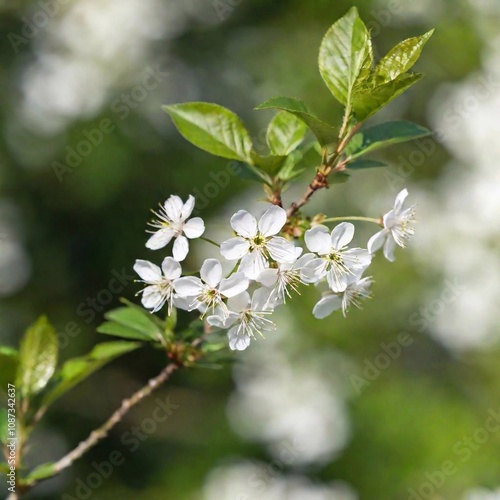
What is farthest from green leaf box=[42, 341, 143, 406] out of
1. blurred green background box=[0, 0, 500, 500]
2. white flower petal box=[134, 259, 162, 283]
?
blurred green background box=[0, 0, 500, 500]

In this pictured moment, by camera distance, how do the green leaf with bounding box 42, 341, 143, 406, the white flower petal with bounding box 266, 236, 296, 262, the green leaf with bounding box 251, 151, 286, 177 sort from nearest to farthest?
the white flower petal with bounding box 266, 236, 296, 262, the green leaf with bounding box 251, 151, 286, 177, the green leaf with bounding box 42, 341, 143, 406

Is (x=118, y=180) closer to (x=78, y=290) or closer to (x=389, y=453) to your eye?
(x=78, y=290)

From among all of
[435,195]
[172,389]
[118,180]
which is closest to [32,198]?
[118,180]

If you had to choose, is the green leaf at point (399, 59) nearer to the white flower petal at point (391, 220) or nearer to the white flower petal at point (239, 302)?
the white flower petal at point (391, 220)

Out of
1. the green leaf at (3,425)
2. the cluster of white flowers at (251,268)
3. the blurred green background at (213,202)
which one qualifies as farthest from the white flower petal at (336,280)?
the blurred green background at (213,202)

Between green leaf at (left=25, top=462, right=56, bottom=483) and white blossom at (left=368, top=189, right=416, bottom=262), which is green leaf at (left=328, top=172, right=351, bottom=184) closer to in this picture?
white blossom at (left=368, top=189, right=416, bottom=262)
